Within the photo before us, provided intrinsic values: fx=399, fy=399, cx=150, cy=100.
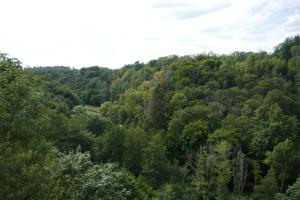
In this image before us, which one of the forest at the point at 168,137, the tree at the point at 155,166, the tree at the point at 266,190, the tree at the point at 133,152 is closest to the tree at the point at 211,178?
the forest at the point at 168,137

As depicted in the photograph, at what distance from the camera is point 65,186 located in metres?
16.9

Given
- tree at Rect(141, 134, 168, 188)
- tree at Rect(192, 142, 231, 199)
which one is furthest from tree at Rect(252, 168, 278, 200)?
tree at Rect(141, 134, 168, 188)

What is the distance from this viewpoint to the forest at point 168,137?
Result: 40.4ft

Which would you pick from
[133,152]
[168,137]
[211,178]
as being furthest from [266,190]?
[168,137]

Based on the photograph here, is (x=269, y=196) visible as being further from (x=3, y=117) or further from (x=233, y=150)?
(x=3, y=117)

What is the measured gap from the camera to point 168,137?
5950 centimetres

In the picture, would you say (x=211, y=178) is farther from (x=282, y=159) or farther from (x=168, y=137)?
(x=168, y=137)

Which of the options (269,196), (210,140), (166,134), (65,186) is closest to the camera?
(65,186)

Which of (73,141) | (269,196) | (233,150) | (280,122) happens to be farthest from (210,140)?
(73,141)

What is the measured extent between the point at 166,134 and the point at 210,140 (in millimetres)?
10086

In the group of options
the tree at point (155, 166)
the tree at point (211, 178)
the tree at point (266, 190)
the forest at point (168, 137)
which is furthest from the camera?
the tree at point (155, 166)

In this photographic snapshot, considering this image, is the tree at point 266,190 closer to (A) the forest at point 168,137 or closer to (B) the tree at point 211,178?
(A) the forest at point 168,137

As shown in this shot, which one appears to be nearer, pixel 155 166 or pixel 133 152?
pixel 155 166

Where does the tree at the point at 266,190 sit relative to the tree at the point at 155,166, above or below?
below
